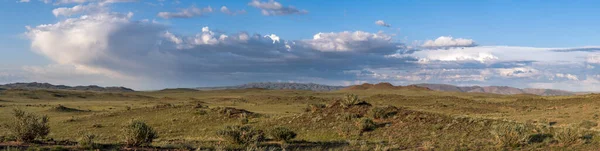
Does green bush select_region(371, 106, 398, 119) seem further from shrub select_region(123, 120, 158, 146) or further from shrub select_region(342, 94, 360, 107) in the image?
shrub select_region(123, 120, 158, 146)

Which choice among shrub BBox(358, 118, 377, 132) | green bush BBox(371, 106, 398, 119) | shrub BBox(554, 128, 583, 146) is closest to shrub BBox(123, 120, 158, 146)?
shrub BBox(358, 118, 377, 132)

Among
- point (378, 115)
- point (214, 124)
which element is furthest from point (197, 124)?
point (378, 115)

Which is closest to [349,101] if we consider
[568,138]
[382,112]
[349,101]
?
[349,101]

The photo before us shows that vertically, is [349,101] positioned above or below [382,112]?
above

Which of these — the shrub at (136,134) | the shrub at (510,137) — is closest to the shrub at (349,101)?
the shrub at (510,137)

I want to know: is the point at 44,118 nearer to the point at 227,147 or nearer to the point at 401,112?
the point at 227,147

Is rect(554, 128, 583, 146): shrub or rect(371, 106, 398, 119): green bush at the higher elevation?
rect(371, 106, 398, 119): green bush

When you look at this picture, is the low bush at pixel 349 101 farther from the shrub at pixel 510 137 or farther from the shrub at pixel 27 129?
the shrub at pixel 27 129

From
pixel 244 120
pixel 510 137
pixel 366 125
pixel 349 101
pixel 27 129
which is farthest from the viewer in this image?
pixel 244 120

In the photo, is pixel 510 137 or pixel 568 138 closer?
pixel 510 137

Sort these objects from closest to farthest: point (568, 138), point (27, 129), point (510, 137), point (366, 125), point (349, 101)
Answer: point (27, 129) < point (510, 137) < point (568, 138) < point (366, 125) < point (349, 101)

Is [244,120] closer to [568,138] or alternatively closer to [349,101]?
[349,101]

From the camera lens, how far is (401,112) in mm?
26797

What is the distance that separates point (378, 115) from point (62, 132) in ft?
66.6
